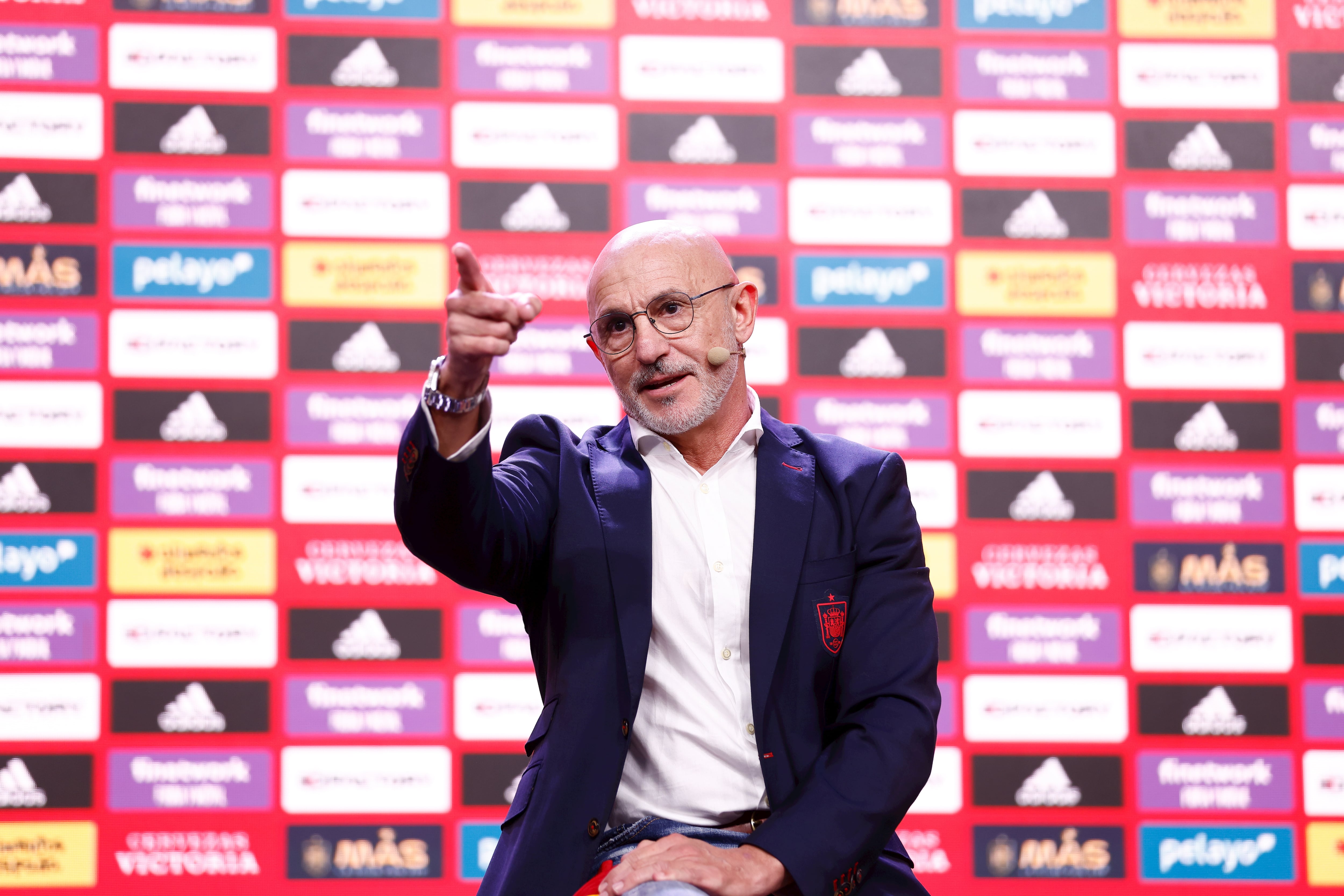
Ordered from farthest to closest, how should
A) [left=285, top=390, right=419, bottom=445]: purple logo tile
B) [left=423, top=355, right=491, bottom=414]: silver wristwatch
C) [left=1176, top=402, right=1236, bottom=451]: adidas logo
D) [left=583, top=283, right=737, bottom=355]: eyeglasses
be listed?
[left=1176, top=402, right=1236, bottom=451]: adidas logo < [left=285, top=390, right=419, bottom=445]: purple logo tile < [left=583, top=283, right=737, bottom=355]: eyeglasses < [left=423, top=355, right=491, bottom=414]: silver wristwatch

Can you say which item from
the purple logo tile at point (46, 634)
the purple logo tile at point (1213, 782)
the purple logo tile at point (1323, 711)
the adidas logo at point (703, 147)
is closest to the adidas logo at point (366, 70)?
the adidas logo at point (703, 147)

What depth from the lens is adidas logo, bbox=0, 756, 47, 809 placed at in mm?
2977

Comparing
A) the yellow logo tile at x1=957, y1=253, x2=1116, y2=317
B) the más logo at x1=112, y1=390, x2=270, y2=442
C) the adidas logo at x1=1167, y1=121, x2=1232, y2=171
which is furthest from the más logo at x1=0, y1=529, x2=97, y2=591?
the adidas logo at x1=1167, y1=121, x2=1232, y2=171

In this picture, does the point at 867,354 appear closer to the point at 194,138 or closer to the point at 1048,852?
the point at 1048,852

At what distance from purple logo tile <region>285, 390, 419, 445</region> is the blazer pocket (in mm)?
1864

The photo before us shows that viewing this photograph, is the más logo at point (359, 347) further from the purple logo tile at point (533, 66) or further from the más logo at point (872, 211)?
the más logo at point (872, 211)

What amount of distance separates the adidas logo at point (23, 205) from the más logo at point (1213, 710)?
141 inches

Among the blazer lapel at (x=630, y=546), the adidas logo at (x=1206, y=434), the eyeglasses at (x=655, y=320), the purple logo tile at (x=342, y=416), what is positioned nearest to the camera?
the blazer lapel at (x=630, y=546)

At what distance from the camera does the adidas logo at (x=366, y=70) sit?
313cm

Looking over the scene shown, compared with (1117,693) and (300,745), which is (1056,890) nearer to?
(1117,693)

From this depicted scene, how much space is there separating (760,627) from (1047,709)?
201cm

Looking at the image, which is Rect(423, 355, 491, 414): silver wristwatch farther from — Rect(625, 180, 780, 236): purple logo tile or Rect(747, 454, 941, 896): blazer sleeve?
Rect(625, 180, 780, 236): purple logo tile

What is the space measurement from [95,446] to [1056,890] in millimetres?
3135

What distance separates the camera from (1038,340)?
319 centimetres
